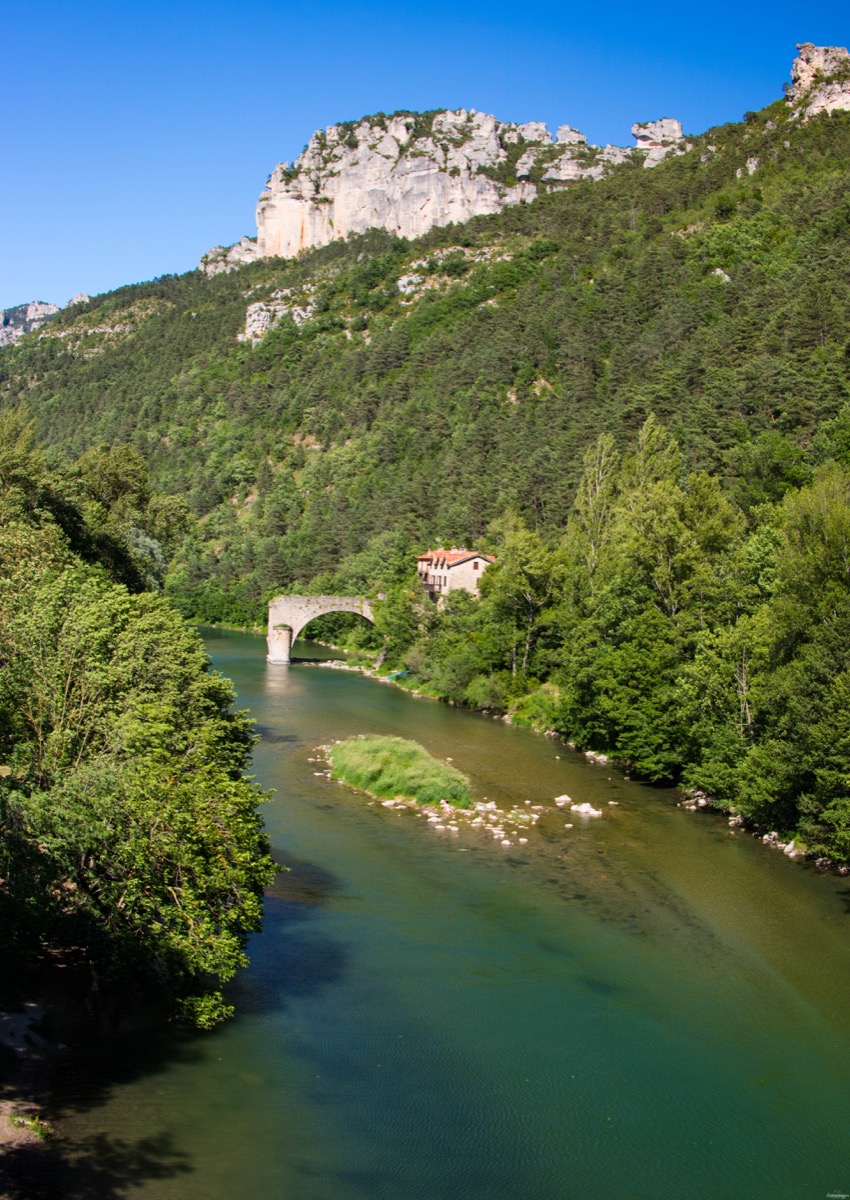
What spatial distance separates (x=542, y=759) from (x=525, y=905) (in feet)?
52.8

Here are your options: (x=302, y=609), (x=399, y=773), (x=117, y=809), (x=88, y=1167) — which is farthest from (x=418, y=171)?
(x=88, y=1167)

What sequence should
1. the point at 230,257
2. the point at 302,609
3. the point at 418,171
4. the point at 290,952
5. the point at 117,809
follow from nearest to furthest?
1. the point at 117,809
2. the point at 290,952
3. the point at 302,609
4. the point at 418,171
5. the point at 230,257

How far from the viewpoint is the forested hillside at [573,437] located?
3183 centimetres

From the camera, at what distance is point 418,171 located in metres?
160

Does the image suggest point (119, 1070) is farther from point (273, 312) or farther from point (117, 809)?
point (273, 312)

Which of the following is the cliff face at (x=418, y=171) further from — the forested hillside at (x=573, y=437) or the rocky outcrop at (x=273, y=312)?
the rocky outcrop at (x=273, y=312)

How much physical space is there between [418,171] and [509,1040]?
16241 cm

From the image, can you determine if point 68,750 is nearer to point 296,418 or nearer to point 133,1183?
point 133,1183

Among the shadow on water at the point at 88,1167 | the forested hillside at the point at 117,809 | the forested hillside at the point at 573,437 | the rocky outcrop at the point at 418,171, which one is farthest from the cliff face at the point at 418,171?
the shadow on water at the point at 88,1167

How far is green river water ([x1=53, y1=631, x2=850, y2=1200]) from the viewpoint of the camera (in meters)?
13.3

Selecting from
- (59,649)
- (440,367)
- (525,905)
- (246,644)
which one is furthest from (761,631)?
(440,367)

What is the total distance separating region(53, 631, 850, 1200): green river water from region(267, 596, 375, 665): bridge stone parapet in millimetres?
43882

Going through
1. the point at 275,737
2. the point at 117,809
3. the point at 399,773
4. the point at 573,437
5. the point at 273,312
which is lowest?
the point at 275,737

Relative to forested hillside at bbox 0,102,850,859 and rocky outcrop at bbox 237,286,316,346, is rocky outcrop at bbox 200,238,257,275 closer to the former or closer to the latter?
forested hillside at bbox 0,102,850,859
